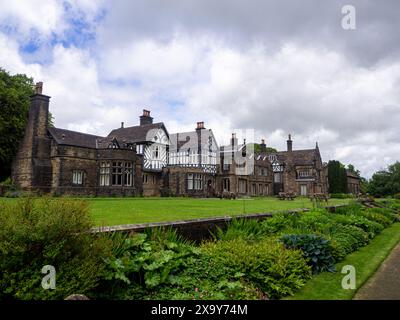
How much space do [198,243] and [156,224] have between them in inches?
61.3

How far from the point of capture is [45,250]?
4.52m

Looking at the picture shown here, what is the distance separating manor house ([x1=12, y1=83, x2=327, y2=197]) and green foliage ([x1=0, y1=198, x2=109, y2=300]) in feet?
91.2

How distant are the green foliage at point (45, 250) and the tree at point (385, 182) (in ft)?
197

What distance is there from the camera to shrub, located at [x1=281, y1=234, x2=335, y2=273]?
7.82 meters

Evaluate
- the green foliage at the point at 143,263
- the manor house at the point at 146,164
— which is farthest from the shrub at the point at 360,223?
the manor house at the point at 146,164

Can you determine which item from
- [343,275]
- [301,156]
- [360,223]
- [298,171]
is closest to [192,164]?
[298,171]

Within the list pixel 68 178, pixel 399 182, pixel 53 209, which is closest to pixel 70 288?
pixel 53 209

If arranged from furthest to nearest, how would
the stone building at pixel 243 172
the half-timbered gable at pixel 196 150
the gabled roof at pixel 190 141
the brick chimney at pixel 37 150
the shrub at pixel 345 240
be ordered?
the stone building at pixel 243 172 < the gabled roof at pixel 190 141 < the half-timbered gable at pixel 196 150 < the brick chimney at pixel 37 150 < the shrub at pixel 345 240

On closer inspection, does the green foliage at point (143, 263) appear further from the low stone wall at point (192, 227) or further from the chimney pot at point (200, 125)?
the chimney pot at point (200, 125)

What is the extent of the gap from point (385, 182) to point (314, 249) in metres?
57.3

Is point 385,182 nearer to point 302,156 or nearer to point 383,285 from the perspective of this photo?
point 302,156

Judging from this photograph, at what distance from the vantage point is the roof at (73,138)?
1292 inches
